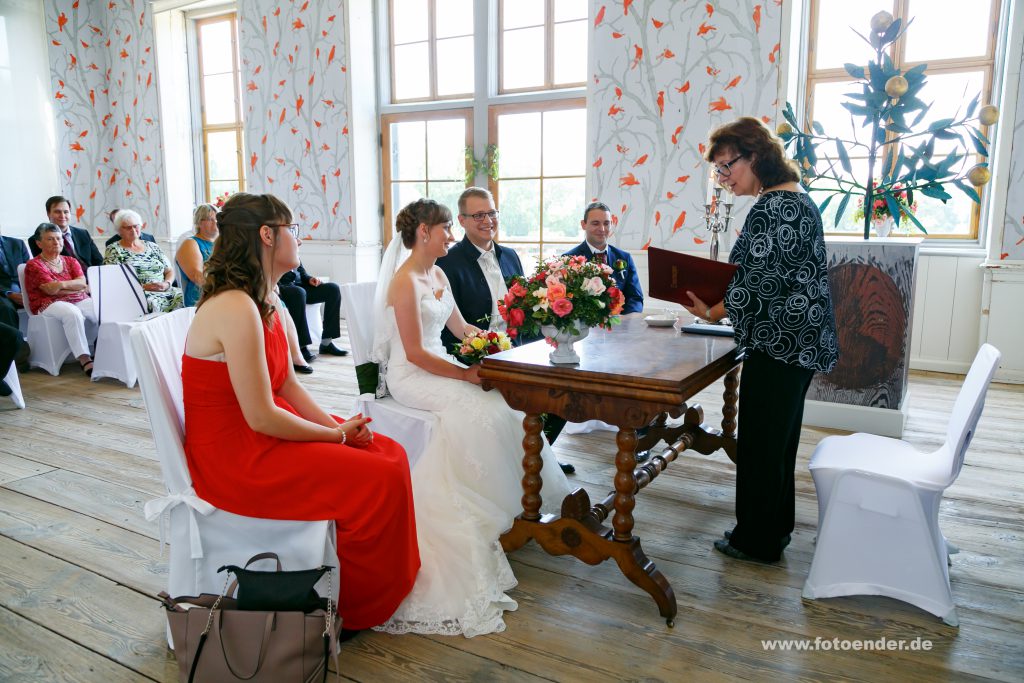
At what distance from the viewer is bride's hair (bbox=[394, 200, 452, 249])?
9.23ft

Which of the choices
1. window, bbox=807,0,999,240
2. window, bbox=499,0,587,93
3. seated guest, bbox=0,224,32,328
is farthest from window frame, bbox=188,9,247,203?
window, bbox=807,0,999,240

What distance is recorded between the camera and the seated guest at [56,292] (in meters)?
5.41

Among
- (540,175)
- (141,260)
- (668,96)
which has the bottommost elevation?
(141,260)

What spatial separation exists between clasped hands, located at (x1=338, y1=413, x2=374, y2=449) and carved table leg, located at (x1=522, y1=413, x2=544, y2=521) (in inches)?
20.6

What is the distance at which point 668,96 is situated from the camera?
5.77 m

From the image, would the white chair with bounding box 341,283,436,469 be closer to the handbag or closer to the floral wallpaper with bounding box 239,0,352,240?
the handbag

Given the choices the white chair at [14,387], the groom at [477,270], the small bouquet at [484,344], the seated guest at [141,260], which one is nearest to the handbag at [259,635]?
the small bouquet at [484,344]

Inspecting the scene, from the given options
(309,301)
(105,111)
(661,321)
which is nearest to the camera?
(661,321)

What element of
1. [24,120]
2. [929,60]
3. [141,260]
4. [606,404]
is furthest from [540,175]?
[24,120]

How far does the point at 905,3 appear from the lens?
17.7 ft

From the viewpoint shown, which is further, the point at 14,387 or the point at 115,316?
the point at 115,316

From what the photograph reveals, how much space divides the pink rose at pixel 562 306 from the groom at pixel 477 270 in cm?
116

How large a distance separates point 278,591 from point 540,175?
18.1ft

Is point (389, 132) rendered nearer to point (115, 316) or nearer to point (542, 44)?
point (542, 44)
